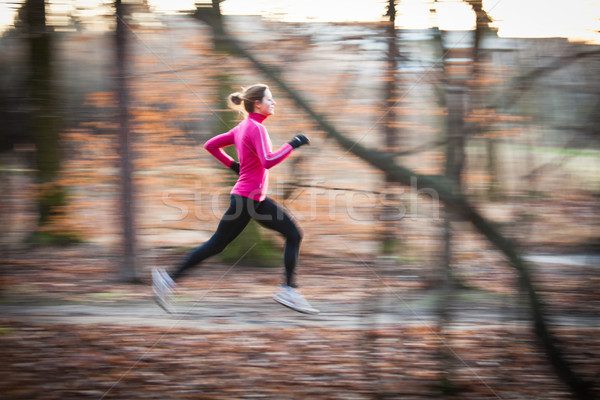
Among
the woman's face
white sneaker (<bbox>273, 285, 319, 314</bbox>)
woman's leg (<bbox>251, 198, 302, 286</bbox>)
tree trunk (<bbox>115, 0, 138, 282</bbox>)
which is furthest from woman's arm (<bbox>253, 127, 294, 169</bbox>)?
tree trunk (<bbox>115, 0, 138, 282</bbox>)

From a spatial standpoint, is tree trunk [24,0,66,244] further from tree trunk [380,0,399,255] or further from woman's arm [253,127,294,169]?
tree trunk [380,0,399,255]

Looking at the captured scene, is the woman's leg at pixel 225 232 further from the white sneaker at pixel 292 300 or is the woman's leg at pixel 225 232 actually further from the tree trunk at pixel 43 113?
the tree trunk at pixel 43 113

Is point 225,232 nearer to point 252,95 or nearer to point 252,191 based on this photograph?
point 252,191

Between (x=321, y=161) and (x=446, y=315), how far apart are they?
2.65m

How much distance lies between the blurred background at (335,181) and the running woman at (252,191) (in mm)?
280

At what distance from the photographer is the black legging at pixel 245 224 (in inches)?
157

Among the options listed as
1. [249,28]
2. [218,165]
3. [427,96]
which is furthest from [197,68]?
[427,96]

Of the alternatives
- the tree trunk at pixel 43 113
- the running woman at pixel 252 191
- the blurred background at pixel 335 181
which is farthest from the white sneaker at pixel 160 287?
the tree trunk at pixel 43 113

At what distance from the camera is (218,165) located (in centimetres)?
707

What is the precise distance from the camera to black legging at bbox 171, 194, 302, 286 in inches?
157

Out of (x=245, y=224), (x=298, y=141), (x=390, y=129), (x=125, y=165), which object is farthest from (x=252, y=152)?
(x=125, y=165)

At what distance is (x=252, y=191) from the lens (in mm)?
3955

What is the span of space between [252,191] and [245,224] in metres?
0.33

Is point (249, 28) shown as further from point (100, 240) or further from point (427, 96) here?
point (100, 240)
